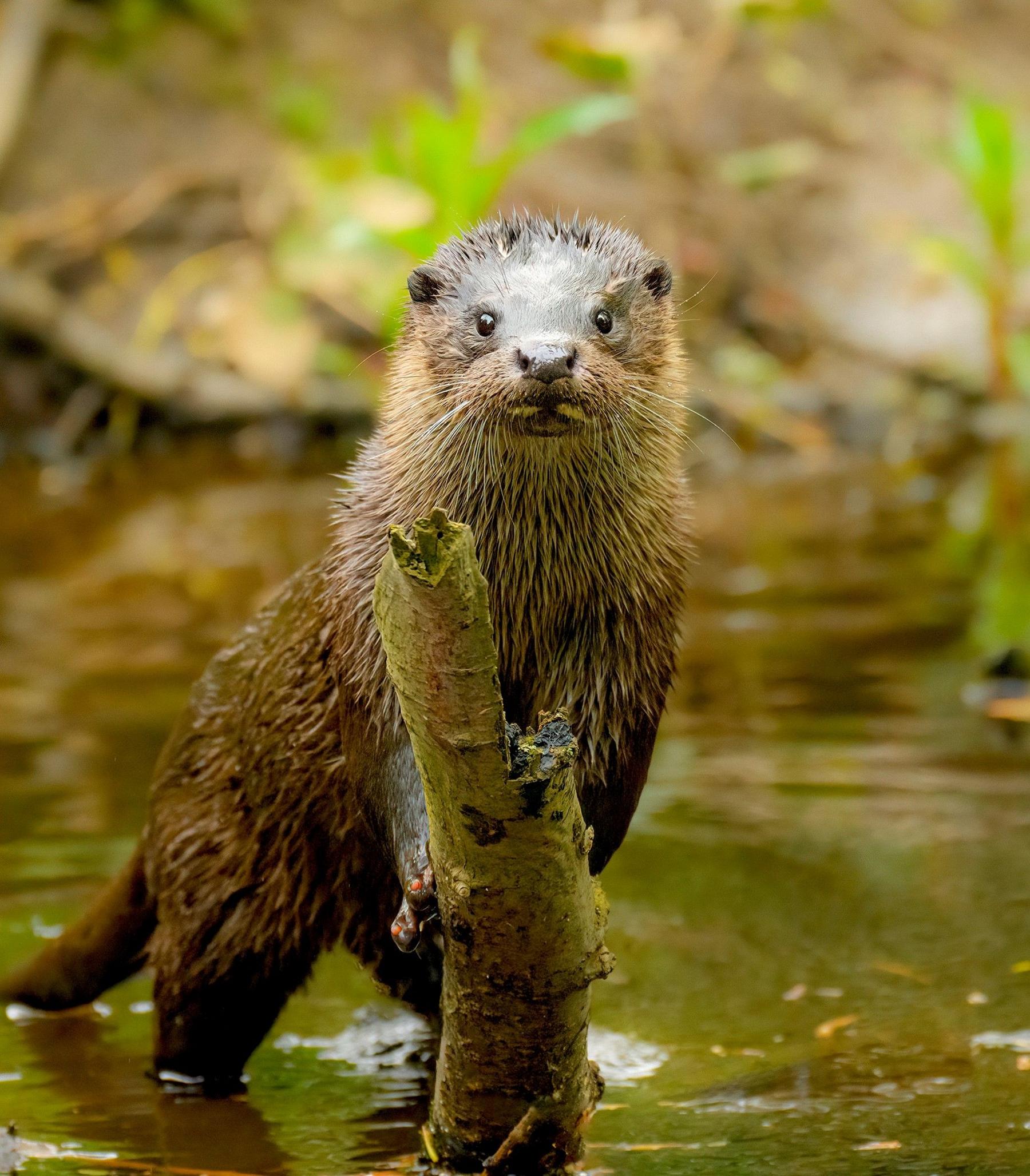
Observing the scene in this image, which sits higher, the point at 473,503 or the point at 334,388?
the point at 334,388

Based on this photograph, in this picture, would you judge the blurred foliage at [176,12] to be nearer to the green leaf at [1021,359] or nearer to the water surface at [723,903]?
the water surface at [723,903]

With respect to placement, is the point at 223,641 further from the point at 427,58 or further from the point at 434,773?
the point at 427,58

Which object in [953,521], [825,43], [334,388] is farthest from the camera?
[825,43]

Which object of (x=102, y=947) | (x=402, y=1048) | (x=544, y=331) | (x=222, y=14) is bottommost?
(x=402, y=1048)

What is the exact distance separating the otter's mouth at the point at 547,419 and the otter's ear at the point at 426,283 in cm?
40

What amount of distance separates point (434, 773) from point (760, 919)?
1.77 metres

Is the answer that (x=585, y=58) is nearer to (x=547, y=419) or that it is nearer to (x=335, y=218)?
Result: (x=335, y=218)

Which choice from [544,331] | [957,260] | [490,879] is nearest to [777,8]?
[957,260]

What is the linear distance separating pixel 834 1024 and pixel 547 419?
1.41 meters

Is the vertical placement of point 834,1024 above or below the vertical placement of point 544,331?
below

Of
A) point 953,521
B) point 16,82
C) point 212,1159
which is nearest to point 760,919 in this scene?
point 212,1159

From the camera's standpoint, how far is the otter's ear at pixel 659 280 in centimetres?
287

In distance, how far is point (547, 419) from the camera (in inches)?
97.1

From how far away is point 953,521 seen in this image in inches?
318
